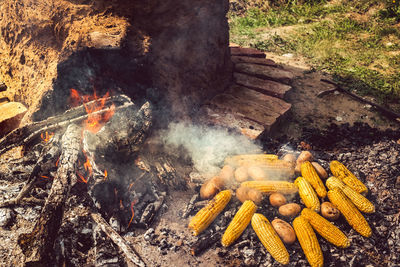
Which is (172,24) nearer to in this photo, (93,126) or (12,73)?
(93,126)

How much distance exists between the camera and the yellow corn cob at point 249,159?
3.43m

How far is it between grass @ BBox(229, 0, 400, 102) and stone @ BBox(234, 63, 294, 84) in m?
1.77

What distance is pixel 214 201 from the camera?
9.86ft

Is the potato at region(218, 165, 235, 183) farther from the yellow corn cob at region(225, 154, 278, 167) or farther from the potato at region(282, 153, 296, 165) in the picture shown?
the potato at region(282, 153, 296, 165)

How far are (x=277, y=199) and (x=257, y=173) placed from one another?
410 mm

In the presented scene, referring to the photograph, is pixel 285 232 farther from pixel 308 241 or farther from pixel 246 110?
pixel 246 110

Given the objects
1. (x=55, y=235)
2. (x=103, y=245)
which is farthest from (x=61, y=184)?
(x=103, y=245)

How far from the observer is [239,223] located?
2.81 metres

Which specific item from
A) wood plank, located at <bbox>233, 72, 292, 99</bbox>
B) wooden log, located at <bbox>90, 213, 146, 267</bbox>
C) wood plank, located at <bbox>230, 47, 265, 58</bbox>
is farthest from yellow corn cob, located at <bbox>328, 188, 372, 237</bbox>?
wood plank, located at <bbox>230, 47, 265, 58</bbox>

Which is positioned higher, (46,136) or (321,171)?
(46,136)

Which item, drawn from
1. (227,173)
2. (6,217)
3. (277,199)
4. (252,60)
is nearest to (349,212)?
(277,199)

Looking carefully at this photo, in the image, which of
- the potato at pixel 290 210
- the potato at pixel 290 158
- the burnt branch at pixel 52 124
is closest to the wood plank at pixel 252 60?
the potato at pixel 290 158

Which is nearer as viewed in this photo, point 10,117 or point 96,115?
point 96,115

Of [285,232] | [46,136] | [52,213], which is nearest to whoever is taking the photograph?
[52,213]
